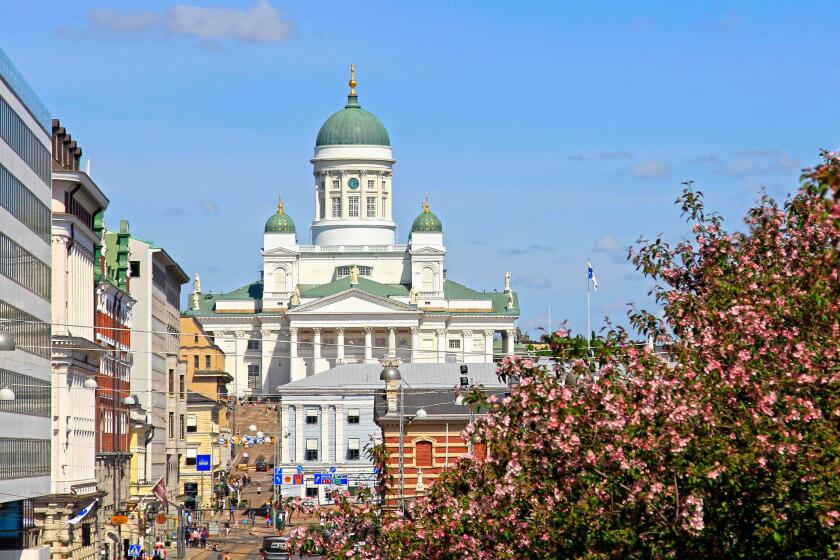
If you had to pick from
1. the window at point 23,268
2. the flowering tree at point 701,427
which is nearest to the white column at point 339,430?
the window at point 23,268

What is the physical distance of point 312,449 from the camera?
139750 millimetres

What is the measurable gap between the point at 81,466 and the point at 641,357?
43.1m

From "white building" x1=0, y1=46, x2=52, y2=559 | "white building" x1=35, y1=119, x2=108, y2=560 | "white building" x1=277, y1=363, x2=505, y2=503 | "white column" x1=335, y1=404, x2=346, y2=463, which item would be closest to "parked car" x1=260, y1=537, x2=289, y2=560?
"white building" x1=35, y1=119, x2=108, y2=560

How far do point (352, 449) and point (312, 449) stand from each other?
2432mm

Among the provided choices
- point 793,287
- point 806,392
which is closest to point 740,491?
point 806,392

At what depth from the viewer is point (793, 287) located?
1164 inches

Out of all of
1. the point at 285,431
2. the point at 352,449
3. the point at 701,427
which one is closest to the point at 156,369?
the point at 285,431

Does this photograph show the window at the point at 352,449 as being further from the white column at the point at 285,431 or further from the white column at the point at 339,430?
the white column at the point at 285,431

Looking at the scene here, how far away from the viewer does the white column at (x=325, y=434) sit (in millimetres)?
137875

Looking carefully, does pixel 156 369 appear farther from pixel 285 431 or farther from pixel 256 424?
pixel 256 424

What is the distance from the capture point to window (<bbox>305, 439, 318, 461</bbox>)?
13938cm

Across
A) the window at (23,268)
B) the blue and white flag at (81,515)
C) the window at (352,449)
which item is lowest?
the blue and white flag at (81,515)

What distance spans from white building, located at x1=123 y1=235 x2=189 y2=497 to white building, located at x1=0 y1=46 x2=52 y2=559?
1268 inches

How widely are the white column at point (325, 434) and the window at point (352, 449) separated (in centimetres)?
126
